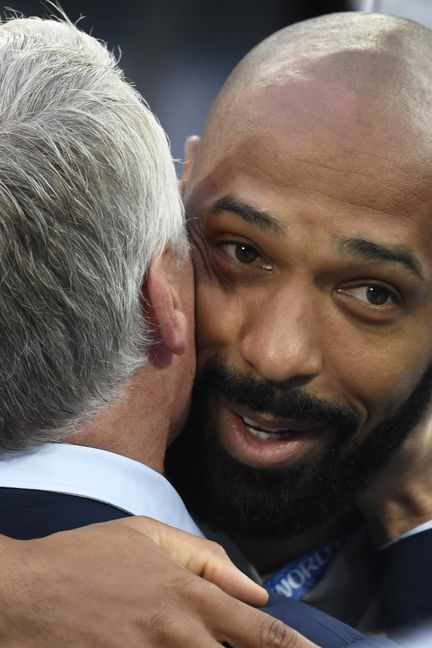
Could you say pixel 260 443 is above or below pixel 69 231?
below

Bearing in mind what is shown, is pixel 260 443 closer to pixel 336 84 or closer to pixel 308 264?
pixel 308 264

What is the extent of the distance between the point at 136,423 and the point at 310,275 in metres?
0.43

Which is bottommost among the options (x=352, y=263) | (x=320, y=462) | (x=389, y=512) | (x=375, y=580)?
(x=375, y=580)

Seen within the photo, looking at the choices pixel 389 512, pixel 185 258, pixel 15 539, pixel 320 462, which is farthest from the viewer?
pixel 389 512

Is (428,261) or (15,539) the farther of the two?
(428,261)

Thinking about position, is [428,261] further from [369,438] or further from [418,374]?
[369,438]

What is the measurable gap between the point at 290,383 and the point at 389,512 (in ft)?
1.78

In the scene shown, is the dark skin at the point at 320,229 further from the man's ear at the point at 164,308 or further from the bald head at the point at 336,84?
the man's ear at the point at 164,308

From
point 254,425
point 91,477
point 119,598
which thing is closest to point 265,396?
point 254,425

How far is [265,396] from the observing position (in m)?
1.71

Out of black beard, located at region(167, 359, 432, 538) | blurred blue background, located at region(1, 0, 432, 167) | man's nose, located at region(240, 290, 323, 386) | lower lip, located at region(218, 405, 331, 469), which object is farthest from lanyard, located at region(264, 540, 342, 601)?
blurred blue background, located at region(1, 0, 432, 167)

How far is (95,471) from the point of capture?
50.7 inches

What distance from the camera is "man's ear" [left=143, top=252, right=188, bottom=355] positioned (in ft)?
4.59

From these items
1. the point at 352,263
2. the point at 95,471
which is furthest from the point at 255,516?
the point at 95,471
